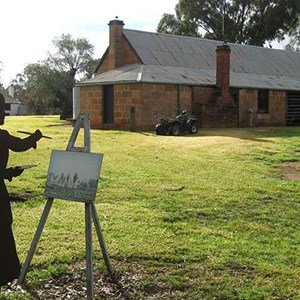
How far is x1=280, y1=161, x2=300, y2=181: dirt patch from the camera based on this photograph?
11867 mm

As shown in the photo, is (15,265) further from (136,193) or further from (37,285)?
(136,193)

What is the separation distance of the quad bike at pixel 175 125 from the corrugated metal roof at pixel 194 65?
362 centimetres

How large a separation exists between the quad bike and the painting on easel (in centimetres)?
1796

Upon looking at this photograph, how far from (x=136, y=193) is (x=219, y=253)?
3508 mm

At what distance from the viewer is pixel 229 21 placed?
5262 cm

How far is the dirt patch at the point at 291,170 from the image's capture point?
11.9m

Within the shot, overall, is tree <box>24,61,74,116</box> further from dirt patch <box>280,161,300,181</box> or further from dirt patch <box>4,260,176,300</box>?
dirt patch <box>4,260,176,300</box>

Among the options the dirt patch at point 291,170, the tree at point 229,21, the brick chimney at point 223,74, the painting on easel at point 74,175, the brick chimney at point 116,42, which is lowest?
the dirt patch at point 291,170

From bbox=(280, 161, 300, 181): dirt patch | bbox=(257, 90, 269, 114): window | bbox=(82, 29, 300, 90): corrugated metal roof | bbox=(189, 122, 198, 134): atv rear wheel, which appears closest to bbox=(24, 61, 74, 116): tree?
bbox=(82, 29, 300, 90): corrugated metal roof

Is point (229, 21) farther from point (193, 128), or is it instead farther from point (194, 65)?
point (193, 128)

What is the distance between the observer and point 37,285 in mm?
4840

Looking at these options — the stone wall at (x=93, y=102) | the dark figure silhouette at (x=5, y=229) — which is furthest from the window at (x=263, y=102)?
the dark figure silhouette at (x=5, y=229)

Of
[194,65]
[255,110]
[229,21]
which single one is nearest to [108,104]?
[194,65]

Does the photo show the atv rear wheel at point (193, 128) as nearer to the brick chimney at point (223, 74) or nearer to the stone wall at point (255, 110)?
the brick chimney at point (223, 74)
